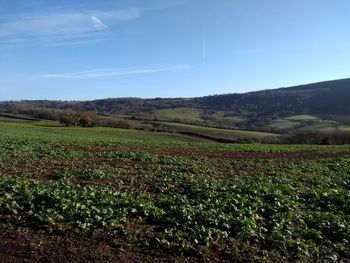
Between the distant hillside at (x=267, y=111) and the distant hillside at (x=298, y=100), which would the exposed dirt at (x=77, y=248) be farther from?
the distant hillside at (x=298, y=100)

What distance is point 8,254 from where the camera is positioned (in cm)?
935

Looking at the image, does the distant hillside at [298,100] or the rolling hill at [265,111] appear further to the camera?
the distant hillside at [298,100]

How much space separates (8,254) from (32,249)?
51 centimetres

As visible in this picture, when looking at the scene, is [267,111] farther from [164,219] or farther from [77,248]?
[77,248]

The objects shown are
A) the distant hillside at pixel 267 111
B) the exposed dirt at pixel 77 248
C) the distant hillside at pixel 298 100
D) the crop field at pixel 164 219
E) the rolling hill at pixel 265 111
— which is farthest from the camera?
the distant hillside at pixel 298 100

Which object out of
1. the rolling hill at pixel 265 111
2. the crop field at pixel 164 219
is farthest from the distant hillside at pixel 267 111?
the crop field at pixel 164 219

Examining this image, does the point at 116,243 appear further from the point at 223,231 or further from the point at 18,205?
the point at 18,205

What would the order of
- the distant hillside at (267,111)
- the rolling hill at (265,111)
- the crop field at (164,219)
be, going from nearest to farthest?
the crop field at (164,219) → the rolling hill at (265,111) → the distant hillside at (267,111)

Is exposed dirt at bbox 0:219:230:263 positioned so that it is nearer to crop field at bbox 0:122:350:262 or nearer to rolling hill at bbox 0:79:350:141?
crop field at bbox 0:122:350:262

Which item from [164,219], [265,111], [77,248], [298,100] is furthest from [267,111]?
[77,248]

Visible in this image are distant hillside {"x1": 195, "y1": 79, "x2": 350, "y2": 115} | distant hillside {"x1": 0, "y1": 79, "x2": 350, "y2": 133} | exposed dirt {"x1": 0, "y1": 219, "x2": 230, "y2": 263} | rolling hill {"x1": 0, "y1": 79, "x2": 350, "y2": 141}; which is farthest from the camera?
distant hillside {"x1": 195, "y1": 79, "x2": 350, "y2": 115}

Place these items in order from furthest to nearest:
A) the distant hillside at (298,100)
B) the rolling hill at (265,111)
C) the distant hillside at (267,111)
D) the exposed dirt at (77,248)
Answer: the distant hillside at (298,100)
the distant hillside at (267,111)
the rolling hill at (265,111)
the exposed dirt at (77,248)

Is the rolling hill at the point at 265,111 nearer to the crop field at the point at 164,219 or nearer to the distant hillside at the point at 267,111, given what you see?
the distant hillside at the point at 267,111

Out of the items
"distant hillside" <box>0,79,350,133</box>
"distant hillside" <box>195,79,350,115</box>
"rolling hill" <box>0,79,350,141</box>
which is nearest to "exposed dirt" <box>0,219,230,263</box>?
"rolling hill" <box>0,79,350,141</box>
